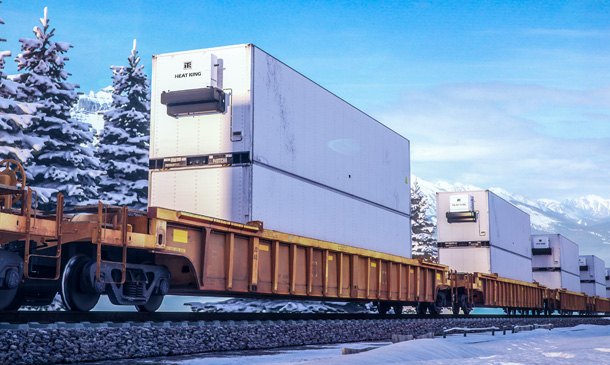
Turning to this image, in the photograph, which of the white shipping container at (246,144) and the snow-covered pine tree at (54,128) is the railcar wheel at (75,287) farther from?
the snow-covered pine tree at (54,128)

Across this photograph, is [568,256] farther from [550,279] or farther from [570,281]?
[550,279]

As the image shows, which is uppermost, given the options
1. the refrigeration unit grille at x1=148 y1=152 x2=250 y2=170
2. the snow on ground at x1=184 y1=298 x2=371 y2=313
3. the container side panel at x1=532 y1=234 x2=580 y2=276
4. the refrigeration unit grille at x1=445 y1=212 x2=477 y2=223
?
the refrigeration unit grille at x1=445 y1=212 x2=477 y2=223

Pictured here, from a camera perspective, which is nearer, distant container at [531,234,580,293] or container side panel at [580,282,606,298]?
distant container at [531,234,580,293]

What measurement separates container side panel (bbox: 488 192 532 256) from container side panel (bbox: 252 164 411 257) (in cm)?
1019

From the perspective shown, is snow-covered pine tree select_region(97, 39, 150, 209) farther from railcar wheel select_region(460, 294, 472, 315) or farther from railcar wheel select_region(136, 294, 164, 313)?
railcar wheel select_region(136, 294, 164, 313)

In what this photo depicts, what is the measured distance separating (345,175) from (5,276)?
997 cm

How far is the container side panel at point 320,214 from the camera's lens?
13305 mm

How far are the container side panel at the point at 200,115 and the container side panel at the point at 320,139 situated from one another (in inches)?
10.6

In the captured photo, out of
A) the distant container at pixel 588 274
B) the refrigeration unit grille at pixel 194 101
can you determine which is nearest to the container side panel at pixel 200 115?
the refrigeration unit grille at pixel 194 101

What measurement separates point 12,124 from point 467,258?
63.6 feet

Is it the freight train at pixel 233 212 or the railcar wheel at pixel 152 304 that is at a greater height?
the freight train at pixel 233 212

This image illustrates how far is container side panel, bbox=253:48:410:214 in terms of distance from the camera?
13719 millimetres

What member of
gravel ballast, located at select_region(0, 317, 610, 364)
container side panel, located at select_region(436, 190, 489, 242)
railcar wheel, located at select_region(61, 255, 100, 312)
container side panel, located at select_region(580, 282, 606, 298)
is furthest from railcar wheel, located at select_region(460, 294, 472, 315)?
container side panel, located at select_region(580, 282, 606, 298)

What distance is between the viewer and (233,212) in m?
12.8
